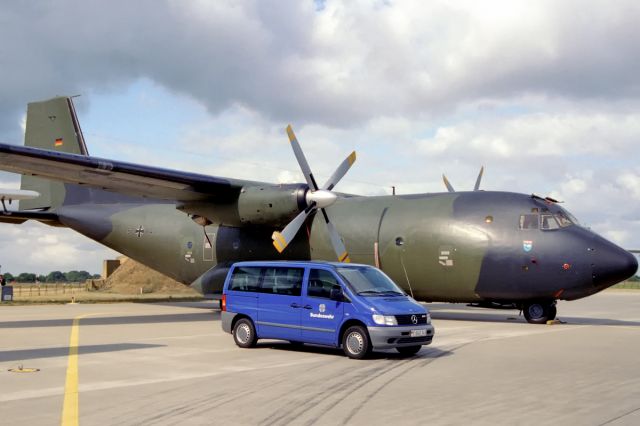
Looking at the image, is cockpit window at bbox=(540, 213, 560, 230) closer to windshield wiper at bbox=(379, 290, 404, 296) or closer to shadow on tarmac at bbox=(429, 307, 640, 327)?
shadow on tarmac at bbox=(429, 307, 640, 327)

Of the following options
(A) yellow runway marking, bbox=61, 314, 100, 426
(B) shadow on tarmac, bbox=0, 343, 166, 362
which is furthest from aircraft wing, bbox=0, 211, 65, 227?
(B) shadow on tarmac, bbox=0, 343, 166, 362

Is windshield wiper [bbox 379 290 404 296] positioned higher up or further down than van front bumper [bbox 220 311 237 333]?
higher up

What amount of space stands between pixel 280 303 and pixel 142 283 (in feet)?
117

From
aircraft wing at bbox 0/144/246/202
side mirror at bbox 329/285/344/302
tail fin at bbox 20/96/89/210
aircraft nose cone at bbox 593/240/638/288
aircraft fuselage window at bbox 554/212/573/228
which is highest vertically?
tail fin at bbox 20/96/89/210

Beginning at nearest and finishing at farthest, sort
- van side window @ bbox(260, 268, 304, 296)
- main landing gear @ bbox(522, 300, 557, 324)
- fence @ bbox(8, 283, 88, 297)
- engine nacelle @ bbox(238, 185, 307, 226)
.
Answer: van side window @ bbox(260, 268, 304, 296)
main landing gear @ bbox(522, 300, 557, 324)
engine nacelle @ bbox(238, 185, 307, 226)
fence @ bbox(8, 283, 88, 297)

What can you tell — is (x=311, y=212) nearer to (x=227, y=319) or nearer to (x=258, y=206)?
(x=258, y=206)

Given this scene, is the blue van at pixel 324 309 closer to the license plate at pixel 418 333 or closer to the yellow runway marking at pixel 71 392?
the license plate at pixel 418 333

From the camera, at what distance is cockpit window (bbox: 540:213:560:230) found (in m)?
19.9

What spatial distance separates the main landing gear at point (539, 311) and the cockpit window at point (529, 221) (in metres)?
2.31

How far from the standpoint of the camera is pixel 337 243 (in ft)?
73.5

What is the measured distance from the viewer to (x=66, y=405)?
8055 mm

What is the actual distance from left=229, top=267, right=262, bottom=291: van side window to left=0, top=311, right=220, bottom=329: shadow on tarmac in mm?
7487

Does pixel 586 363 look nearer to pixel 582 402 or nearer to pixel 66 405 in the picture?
pixel 582 402

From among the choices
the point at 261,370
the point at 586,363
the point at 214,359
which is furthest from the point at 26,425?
the point at 586,363
